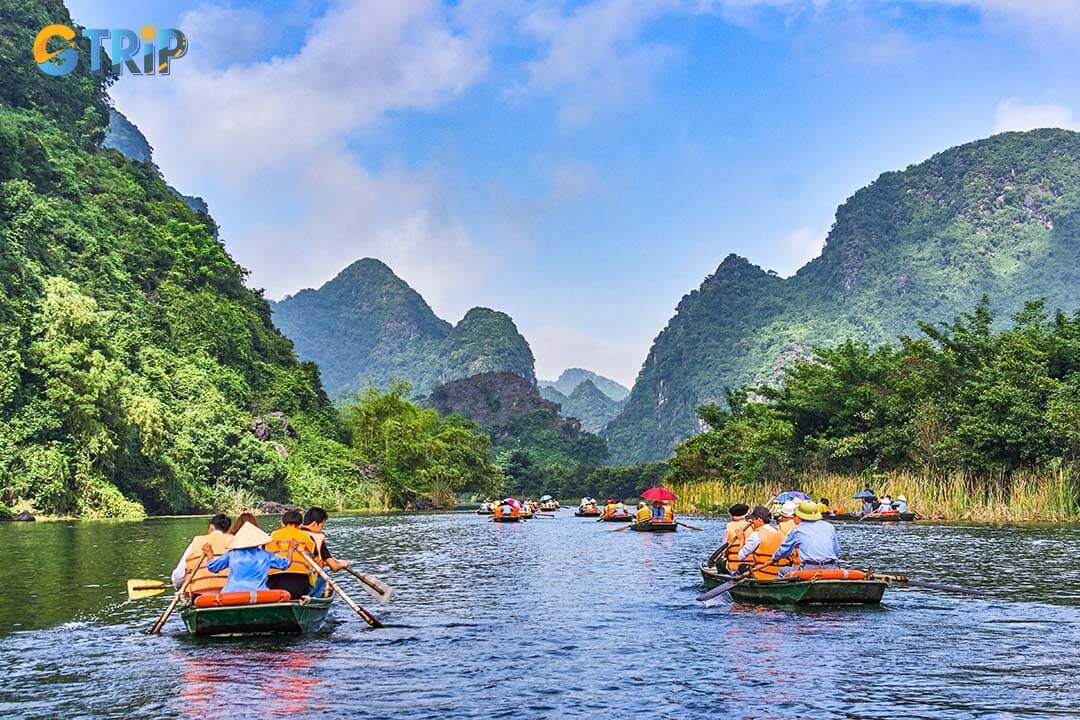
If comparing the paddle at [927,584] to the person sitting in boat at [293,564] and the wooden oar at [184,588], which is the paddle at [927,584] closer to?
the person sitting in boat at [293,564]

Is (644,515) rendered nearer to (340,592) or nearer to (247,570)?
(340,592)

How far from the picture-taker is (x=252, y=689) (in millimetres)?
10102

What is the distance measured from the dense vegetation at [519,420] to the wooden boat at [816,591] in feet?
386

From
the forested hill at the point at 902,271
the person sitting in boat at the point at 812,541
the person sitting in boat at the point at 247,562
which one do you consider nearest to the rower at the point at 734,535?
the person sitting in boat at the point at 812,541

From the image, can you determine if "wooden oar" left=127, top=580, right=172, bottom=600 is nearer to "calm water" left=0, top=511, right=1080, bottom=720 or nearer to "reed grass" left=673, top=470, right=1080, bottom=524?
"calm water" left=0, top=511, right=1080, bottom=720

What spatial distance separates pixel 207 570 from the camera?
43.7ft

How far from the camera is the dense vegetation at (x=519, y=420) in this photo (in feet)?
484

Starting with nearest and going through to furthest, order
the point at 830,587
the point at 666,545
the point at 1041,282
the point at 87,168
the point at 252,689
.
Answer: the point at 252,689 < the point at 830,587 < the point at 666,545 < the point at 87,168 < the point at 1041,282

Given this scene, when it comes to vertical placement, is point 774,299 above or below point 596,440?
above

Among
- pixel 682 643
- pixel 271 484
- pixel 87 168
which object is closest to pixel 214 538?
pixel 682 643

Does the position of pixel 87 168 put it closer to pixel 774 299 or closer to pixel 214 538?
pixel 214 538

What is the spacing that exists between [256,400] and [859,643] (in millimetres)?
66589

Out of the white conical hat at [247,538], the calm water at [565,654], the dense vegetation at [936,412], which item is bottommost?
the calm water at [565,654]

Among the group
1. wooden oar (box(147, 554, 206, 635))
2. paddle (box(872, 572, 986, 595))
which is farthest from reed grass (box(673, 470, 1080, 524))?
wooden oar (box(147, 554, 206, 635))
